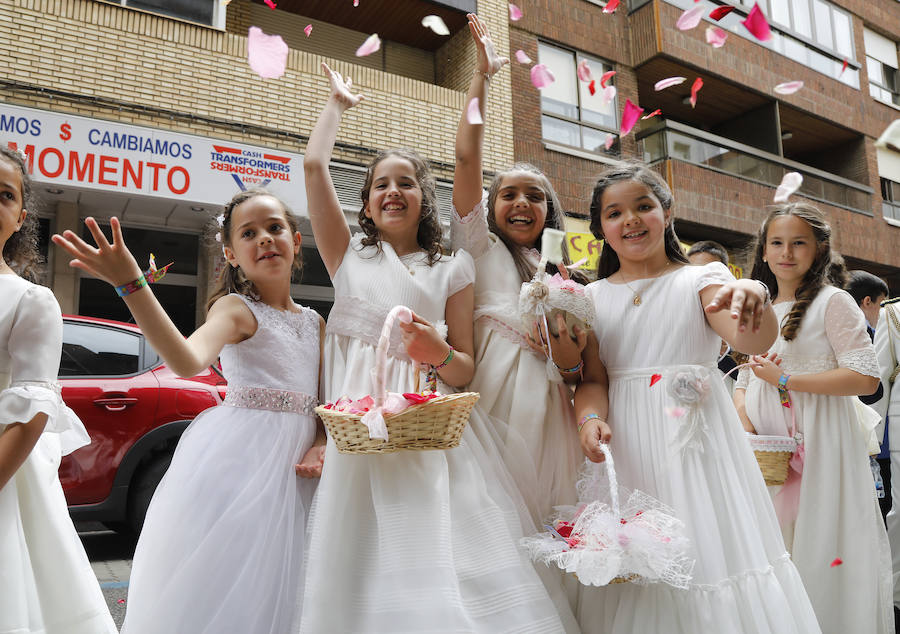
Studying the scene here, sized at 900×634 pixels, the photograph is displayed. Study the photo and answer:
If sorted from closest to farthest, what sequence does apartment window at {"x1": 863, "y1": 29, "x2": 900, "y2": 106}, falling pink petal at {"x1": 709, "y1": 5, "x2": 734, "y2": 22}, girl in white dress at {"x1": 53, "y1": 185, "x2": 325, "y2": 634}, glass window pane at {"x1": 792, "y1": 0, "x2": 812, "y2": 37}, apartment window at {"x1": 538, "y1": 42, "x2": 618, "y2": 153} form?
girl in white dress at {"x1": 53, "y1": 185, "x2": 325, "y2": 634}
falling pink petal at {"x1": 709, "y1": 5, "x2": 734, "y2": 22}
apartment window at {"x1": 538, "y1": 42, "x2": 618, "y2": 153}
glass window pane at {"x1": 792, "y1": 0, "x2": 812, "y2": 37}
apartment window at {"x1": 863, "y1": 29, "x2": 900, "y2": 106}

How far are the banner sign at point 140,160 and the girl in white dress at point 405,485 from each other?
5377mm

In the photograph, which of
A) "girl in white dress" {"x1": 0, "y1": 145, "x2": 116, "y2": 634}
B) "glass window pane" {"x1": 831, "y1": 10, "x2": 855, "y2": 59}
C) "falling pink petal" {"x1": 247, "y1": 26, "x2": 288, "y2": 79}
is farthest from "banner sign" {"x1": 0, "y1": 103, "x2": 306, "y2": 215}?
"glass window pane" {"x1": 831, "y1": 10, "x2": 855, "y2": 59}

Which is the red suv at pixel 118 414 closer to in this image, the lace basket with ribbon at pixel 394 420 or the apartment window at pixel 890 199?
the lace basket with ribbon at pixel 394 420

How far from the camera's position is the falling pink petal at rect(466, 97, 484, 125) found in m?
2.49

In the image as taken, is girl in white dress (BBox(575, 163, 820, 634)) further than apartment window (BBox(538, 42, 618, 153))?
No

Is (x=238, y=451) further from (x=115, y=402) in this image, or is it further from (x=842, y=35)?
(x=842, y=35)

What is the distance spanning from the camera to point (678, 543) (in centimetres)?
188

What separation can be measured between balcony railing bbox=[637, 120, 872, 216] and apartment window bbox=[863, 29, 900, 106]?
3196 millimetres

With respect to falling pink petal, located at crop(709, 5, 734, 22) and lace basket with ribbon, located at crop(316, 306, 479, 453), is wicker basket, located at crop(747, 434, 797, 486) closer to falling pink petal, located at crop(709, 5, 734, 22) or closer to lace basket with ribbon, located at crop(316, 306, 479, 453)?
lace basket with ribbon, located at crop(316, 306, 479, 453)

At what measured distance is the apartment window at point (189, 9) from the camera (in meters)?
9.27

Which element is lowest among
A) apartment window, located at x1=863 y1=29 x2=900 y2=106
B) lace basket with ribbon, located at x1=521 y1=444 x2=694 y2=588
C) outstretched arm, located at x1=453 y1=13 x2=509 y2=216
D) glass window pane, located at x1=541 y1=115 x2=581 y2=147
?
lace basket with ribbon, located at x1=521 y1=444 x2=694 y2=588

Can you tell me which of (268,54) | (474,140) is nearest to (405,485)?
(474,140)

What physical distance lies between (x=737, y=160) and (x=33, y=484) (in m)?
14.6

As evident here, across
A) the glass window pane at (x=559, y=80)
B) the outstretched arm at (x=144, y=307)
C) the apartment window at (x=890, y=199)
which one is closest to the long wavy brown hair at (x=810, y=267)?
the outstretched arm at (x=144, y=307)
